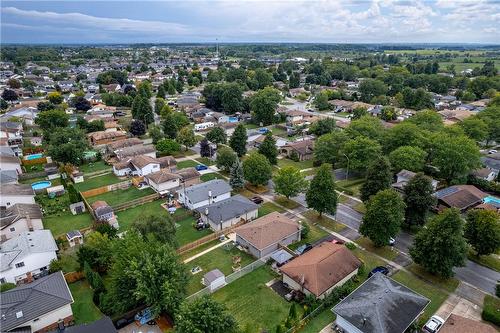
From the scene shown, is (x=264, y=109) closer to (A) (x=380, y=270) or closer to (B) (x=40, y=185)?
(B) (x=40, y=185)

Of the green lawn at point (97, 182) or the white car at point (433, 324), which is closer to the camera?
the white car at point (433, 324)

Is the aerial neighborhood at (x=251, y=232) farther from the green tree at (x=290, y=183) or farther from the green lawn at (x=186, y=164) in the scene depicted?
the green lawn at (x=186, y=164)

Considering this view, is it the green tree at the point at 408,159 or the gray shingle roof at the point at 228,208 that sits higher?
the green tree at the point at 408,159

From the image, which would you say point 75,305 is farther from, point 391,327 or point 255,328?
point 391,327

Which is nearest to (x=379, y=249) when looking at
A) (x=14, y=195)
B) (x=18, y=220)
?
(x=18, y=220)

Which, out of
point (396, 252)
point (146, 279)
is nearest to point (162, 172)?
point (146, 279)

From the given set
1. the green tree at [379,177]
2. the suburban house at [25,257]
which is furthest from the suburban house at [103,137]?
the green tree at [379,177]
